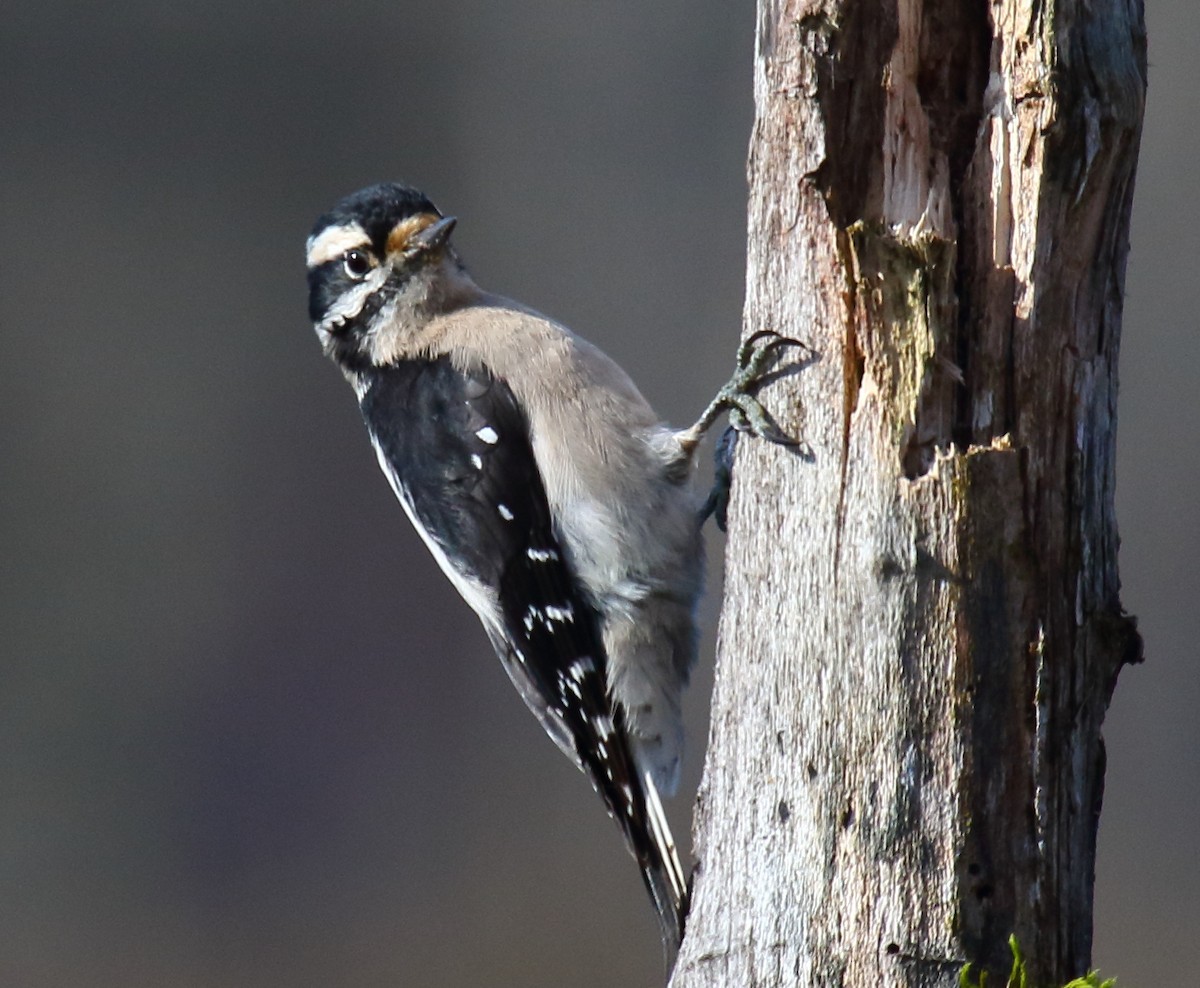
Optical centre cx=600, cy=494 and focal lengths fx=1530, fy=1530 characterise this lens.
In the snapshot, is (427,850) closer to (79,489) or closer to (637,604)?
(79,489)

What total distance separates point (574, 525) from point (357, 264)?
3.12 ft

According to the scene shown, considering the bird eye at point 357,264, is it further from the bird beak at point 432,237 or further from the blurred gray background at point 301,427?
the blurred gray background at point 301,427

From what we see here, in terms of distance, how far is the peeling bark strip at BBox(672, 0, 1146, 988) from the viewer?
2.30 m

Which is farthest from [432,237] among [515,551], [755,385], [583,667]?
[755,385]

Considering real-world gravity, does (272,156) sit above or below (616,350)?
above

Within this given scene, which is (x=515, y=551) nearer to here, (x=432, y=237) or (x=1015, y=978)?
(x=432, y=237)

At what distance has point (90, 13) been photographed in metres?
7.04

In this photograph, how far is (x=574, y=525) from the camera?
3.44m

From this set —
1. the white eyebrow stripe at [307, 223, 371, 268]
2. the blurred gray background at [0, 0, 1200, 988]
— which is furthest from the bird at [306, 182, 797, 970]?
the blurred gray background at [0, 0, 1200, 988]

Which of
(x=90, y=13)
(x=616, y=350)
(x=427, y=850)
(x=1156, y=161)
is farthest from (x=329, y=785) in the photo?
(x=1156, y=161)

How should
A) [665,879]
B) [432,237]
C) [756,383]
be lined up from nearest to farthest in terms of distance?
1. [756,383]
2. [665,879]
3. [432,237]

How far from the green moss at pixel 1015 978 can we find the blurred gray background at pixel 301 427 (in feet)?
12.8

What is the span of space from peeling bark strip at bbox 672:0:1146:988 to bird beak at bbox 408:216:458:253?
1443mm

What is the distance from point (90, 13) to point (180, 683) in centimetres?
310
